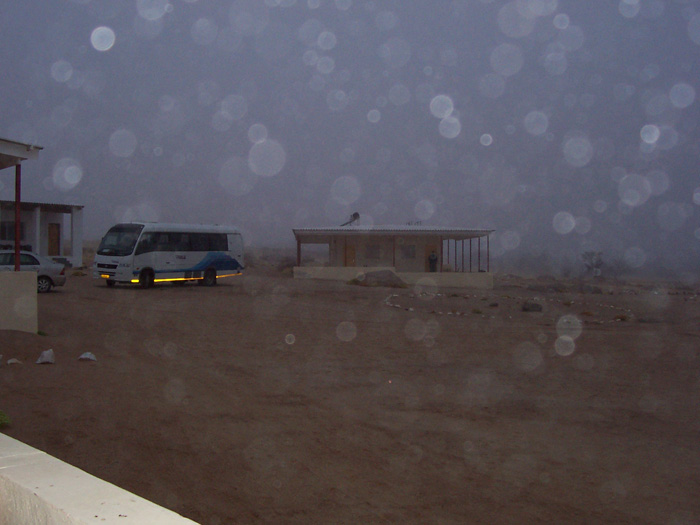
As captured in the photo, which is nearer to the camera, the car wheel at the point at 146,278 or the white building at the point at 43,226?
the car wheel at the point at 146,278

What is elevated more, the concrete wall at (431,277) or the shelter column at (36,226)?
the shelter column at (36,226)

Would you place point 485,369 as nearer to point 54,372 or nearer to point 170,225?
point 54,372

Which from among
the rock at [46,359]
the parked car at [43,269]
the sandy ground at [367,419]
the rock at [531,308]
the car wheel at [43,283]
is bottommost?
the sandy ground at [367,419]

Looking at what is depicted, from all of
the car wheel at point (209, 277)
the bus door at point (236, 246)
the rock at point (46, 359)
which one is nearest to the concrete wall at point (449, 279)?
the bus door at point (236, 246)

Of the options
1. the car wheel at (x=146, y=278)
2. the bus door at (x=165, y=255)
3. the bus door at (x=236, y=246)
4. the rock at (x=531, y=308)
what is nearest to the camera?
the rock at (x=531, y=308)

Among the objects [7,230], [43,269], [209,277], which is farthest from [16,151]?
[7,230]

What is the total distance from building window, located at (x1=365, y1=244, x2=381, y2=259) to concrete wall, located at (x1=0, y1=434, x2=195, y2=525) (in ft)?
99.0

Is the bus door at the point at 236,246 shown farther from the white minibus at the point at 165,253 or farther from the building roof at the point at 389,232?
the building roof at the point at 389,232

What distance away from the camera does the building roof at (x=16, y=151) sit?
29.6ft

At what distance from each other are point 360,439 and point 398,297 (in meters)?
15.9

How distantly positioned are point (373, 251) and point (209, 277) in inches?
454

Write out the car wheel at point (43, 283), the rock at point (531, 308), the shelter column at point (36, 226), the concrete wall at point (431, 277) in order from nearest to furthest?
the car wheel at point (43, 283) → the rock at point (531, 308) → the concrete wall at point (431, 277) → the shelter column at point (36, 226)

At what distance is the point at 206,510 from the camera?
12.5ft

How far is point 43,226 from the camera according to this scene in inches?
1299
